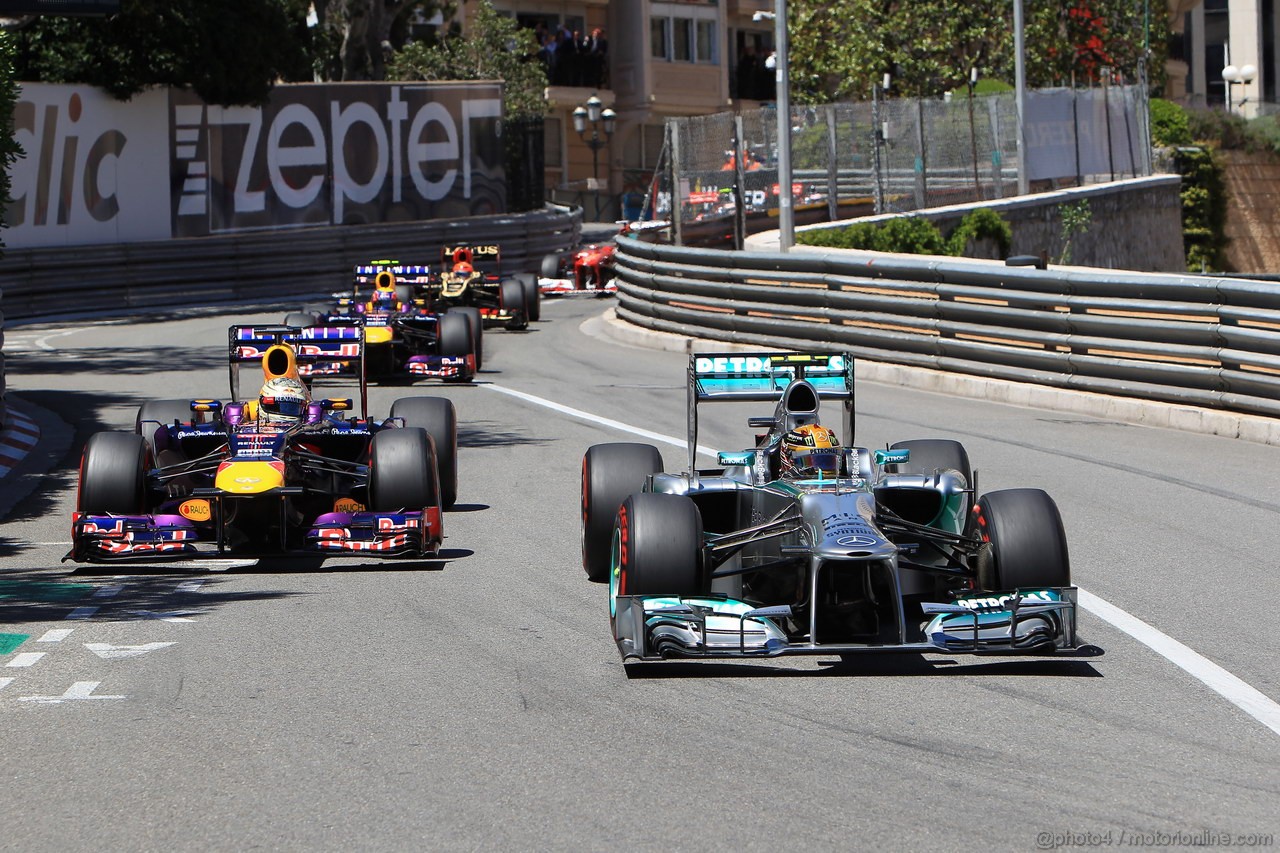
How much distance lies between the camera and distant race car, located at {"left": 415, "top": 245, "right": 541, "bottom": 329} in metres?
24.9

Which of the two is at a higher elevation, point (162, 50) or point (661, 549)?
point (162, 50)

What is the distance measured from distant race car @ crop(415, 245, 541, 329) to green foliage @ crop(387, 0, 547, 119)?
27.7 m

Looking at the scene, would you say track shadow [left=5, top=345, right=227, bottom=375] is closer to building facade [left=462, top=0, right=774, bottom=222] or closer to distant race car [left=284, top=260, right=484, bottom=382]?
distant race car [left=284, top=260, right=484, bottom=382]

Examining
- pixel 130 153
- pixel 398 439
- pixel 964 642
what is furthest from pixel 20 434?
pixel 130 153

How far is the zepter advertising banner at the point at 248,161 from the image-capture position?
33531 mm

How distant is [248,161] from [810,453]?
99.2ft

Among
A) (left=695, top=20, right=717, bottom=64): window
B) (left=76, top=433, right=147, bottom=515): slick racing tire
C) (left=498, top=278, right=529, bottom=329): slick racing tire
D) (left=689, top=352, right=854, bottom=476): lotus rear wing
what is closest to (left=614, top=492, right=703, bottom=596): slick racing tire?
(left=689, top=352, right=854, bottom=476): lotus rear wing

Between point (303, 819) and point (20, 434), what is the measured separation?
11.1 metres

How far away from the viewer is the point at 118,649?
7797 millimetres

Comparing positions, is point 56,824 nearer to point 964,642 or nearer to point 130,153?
point 964,642

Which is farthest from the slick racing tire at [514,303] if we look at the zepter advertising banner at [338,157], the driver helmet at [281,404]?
the driver helmet at [281,404]

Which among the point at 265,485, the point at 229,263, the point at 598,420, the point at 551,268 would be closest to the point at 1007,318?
the point at 598,420

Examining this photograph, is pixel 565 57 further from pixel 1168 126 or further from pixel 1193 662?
pixel 1193 662

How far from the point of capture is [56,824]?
5.37 m
